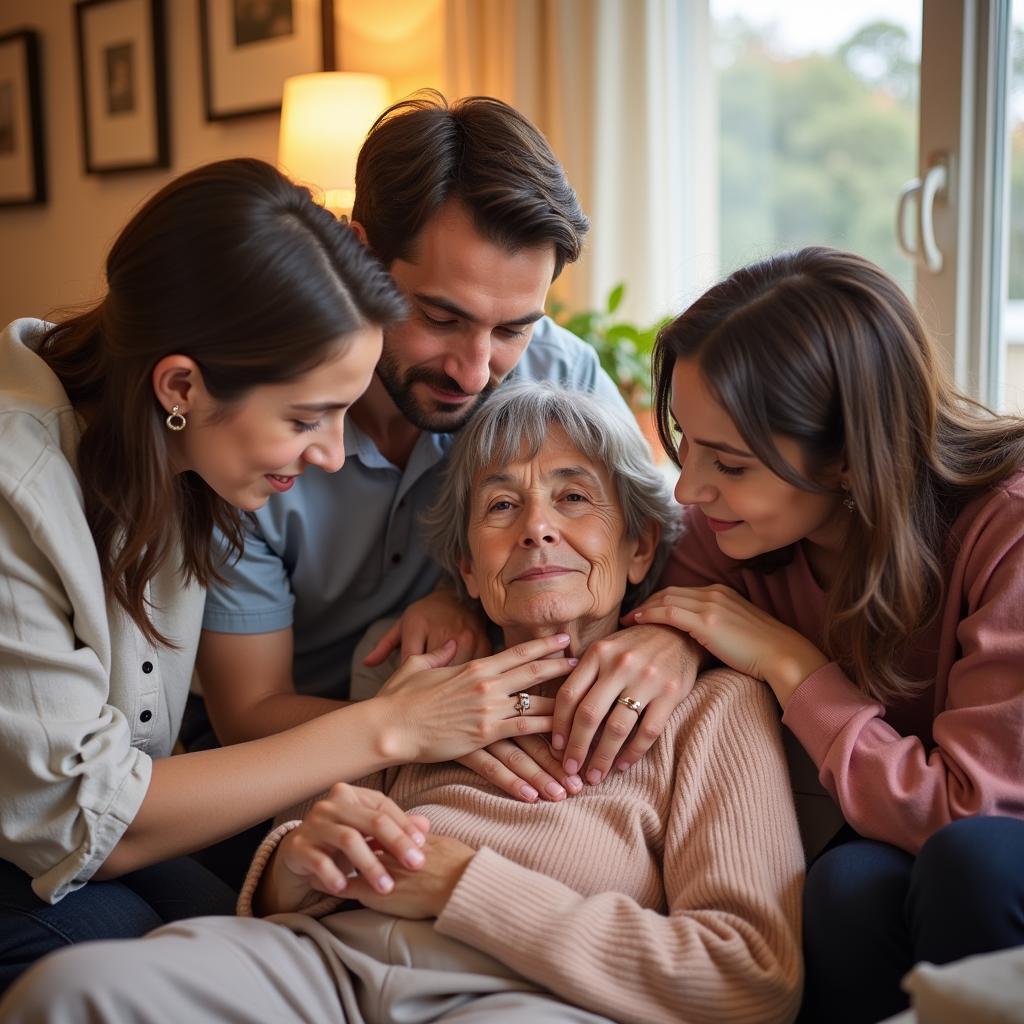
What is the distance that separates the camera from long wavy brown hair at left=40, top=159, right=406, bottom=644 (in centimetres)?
142

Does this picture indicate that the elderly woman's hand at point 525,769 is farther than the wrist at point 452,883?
Yes

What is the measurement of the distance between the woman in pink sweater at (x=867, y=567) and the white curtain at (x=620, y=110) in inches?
69.3

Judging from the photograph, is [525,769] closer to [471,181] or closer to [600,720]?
[600,720]

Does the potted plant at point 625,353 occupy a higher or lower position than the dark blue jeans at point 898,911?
higher

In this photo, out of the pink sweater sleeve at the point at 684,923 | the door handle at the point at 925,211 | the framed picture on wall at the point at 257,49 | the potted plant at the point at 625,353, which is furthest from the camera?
the framed picture on wall at the point at 257,49

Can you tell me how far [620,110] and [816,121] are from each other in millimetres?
633

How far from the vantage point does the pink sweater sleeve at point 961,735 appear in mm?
1409

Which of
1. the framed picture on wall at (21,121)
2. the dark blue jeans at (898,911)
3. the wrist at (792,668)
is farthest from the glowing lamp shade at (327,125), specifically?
the dark blue jeans at (898,911)

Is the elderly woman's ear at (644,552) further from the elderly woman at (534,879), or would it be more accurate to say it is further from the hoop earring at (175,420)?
the hoop earring at (175,420)

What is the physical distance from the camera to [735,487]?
5.21ft

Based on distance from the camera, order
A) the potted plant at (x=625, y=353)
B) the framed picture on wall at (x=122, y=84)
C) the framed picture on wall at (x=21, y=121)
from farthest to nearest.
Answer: the framed picture on wall at (x=21, y=121) < the framed picture on wall at (x=122, y=84) < the potted plant at (x=625, y=353)

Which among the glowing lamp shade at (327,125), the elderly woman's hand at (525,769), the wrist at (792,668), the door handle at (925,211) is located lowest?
the elderly woman's hand at (525,769)

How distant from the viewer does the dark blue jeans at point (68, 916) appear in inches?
58.3

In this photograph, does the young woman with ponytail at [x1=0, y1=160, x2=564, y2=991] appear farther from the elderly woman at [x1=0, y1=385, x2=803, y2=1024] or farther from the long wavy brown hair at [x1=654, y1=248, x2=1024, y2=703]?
the long wavy brown hair at [x1=654, y1=248, x2=1024, y2=703]
